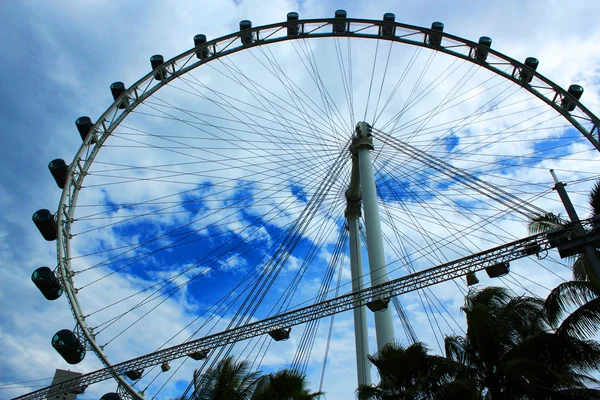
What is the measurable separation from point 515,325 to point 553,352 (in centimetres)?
110

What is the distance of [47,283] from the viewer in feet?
68.8

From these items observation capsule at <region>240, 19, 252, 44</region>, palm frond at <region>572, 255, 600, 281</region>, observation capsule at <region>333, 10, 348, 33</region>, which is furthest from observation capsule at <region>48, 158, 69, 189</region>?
palm frond at <region>572, 255, 600, 281</region>

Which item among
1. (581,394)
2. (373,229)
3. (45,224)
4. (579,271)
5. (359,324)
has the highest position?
(45,224)

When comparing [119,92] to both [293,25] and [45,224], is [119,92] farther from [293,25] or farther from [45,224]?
[293,25]

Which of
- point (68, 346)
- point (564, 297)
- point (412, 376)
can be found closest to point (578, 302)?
point (564, 297)

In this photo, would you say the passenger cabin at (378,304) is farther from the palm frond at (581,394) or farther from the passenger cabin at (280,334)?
the palm frond at (581,394)

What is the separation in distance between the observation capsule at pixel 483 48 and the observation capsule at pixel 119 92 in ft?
66.8

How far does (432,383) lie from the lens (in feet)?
35.9

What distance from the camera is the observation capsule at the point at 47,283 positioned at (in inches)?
827

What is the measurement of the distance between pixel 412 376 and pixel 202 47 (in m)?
22.0

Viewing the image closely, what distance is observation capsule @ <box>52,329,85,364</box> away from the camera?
1981cm

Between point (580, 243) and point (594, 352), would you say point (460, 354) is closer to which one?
point (594, 352)

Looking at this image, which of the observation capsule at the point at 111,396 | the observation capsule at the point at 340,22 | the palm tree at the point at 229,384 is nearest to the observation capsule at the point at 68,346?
the observation capsule at the point at 111,396

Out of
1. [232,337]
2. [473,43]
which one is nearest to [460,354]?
[232,337]
